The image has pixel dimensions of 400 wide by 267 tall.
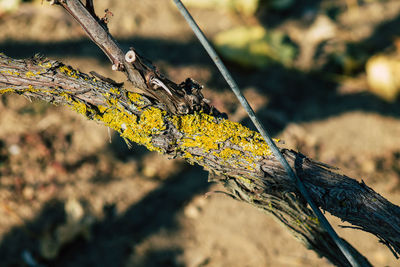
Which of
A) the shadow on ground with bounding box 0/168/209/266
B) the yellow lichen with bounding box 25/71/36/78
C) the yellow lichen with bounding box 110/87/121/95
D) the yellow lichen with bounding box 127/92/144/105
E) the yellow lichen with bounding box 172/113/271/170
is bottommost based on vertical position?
the yellow lichen with bounding box 172/113/271/170

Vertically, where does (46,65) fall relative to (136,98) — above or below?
above

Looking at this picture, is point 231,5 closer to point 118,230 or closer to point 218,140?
point 118,230

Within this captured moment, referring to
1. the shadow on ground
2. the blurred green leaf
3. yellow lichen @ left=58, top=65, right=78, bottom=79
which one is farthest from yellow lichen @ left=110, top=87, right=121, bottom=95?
the blurred green leaf

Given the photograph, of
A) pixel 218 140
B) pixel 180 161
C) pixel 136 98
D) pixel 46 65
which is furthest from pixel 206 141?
pixel 180 161

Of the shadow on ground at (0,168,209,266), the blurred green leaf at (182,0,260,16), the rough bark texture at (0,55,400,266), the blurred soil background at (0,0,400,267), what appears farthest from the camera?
the blurred green leaf at (182,0,260,16)

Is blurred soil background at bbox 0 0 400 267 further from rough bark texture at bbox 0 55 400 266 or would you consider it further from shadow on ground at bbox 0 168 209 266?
rough bark texture at bbox 0 55 400 266

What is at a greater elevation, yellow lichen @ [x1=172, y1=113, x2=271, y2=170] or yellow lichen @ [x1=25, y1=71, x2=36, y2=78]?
yellow lichen @ [x1=25, y1=71, x2=36, y2=78]
